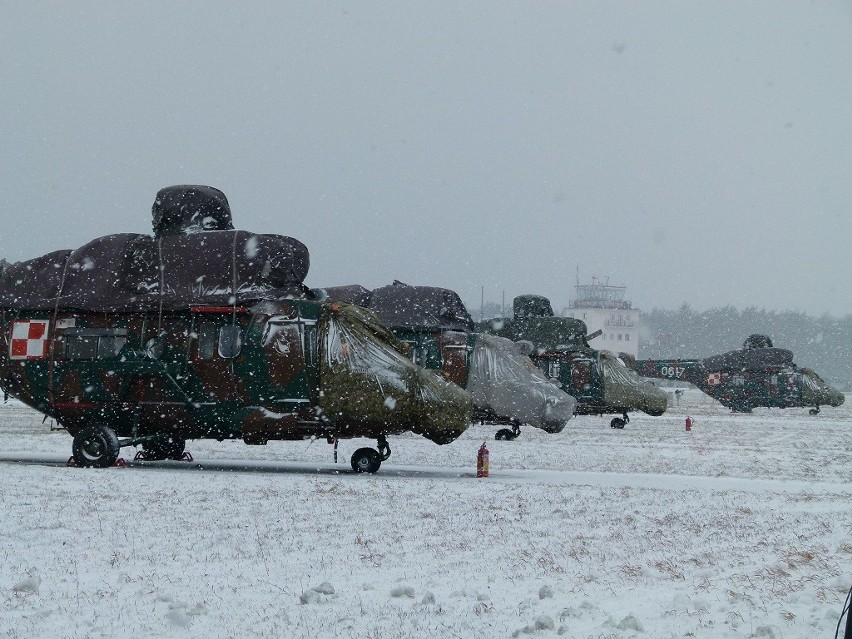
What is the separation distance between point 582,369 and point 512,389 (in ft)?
35.9

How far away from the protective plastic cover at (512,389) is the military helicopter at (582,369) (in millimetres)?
9310

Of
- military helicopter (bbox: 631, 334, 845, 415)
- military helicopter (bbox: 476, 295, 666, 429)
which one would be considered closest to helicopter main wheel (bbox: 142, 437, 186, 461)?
military helicopter (bbox: 476, 295, 666, 429)

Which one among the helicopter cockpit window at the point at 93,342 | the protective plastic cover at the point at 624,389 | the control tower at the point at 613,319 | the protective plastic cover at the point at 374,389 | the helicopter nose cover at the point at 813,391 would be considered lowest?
the protective plastic cover at the point at 374,389

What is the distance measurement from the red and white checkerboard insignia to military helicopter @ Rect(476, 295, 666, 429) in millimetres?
18583

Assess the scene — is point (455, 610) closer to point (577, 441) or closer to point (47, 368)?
point (47, 368)

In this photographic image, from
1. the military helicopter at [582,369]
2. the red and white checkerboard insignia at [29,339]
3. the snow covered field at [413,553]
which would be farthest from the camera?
the military helicopter at [582,369]

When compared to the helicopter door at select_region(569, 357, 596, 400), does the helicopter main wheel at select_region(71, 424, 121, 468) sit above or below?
below

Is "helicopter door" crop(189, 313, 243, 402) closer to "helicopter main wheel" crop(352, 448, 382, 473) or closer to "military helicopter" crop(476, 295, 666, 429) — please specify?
"helicopter main wheel" crop(352, 448, 382, 473)

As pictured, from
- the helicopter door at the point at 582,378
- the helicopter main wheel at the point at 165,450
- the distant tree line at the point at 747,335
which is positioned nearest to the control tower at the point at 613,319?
the distant tree line at the point at 747,335

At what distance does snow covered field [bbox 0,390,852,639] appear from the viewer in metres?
5.97

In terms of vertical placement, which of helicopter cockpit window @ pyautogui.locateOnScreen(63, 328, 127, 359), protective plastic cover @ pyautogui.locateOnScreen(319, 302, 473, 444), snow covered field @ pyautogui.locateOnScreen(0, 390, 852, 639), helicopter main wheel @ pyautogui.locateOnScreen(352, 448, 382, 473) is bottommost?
snow covered field @ pyautogui.locateOnScreen(0, 390, 852, 639)

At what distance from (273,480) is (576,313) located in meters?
127

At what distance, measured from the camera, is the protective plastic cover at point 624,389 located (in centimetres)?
3203

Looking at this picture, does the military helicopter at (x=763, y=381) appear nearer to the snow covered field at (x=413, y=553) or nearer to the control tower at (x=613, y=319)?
the snow covered field at (x=413, y=553)
